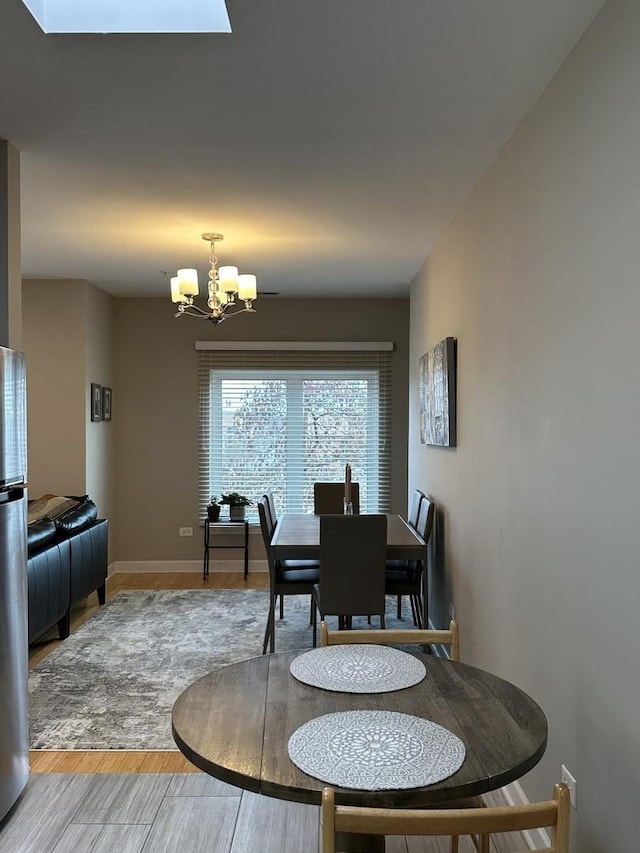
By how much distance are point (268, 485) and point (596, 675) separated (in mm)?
5222

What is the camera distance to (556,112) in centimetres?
234

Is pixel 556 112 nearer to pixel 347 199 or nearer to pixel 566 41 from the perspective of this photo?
pixel 566 41

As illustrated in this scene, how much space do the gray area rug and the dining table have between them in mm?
1579

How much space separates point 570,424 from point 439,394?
2.19 meters

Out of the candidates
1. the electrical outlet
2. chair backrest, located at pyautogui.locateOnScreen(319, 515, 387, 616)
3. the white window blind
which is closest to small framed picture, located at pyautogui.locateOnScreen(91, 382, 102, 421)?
the white window blind

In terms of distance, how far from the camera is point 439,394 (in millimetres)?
4336

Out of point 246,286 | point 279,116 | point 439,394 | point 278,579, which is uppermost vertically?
point 279,116

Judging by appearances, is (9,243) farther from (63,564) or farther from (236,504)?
(236,504)

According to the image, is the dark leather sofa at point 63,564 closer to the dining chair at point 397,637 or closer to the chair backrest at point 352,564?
the chair backrest at point 352,564

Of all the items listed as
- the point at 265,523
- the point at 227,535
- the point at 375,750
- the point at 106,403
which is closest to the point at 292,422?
the point at 227,535

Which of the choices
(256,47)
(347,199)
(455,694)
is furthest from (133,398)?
(455,694)

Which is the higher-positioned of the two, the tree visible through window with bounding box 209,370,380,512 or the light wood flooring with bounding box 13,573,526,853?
the tree visible through window with bounding box 209,370,380,512

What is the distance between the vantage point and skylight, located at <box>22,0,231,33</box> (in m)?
2.09

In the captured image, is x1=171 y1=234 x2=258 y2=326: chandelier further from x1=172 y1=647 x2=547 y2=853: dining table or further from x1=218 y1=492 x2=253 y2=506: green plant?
x1=172 y1=647 x2=547 y2=853: dining table
